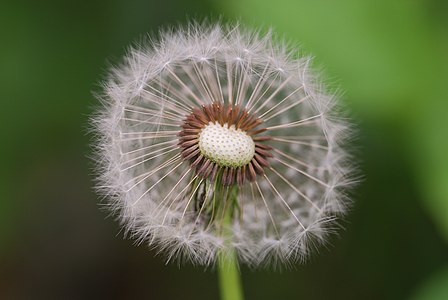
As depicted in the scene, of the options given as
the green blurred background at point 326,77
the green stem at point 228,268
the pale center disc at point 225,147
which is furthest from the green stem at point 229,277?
the green blurred background at point 326,77

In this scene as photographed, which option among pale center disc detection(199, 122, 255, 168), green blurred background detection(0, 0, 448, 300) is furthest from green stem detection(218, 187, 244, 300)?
green blurred background detection(0, 0, 448, 300)

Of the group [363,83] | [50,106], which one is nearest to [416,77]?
[363,83]

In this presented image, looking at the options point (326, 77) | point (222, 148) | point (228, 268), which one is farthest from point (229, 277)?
point (326, 77)

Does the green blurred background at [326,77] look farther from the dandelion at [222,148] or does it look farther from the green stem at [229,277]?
the green stem at [229,277]

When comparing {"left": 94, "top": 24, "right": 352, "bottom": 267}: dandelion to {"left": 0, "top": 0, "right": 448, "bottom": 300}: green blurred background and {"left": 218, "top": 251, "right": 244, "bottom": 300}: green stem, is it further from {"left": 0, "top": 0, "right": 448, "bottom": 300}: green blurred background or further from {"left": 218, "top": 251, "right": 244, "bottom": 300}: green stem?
{"left": 0, "top": 0, "right": 448, "bottom": 300}: green blurred background

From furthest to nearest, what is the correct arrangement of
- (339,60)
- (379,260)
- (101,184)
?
1. (379,260)
2. (339,60)
3. (101,184)

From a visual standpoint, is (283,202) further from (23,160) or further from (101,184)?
(23,160)
